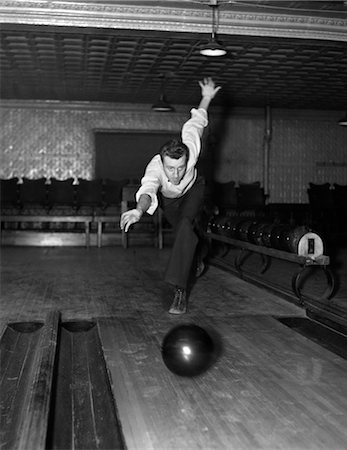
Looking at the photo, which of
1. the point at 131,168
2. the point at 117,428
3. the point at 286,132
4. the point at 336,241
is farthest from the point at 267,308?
the point at 286,132

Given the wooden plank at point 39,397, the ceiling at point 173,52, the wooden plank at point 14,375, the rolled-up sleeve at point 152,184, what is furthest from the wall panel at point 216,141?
the wooden plank at point 39,397

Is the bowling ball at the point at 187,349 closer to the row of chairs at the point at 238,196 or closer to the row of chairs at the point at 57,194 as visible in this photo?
the row of chairs at the point at 57,194

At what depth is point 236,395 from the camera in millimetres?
2785

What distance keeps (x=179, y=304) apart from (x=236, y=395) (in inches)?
76.4

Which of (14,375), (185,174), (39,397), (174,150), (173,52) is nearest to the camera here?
(39,397)

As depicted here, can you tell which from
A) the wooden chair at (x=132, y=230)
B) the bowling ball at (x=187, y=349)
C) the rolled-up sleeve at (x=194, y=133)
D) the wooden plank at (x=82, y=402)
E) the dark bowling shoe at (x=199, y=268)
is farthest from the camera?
the wooden chair at (x=132, y=230)

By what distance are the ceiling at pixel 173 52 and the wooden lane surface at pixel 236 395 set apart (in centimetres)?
268

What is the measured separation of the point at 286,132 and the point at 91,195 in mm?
5001

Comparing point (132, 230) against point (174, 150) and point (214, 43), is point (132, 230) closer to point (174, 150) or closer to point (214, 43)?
point (214, 43)

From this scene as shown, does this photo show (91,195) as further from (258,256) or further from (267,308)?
(267,308)

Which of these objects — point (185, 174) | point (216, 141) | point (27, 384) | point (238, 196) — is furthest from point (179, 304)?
point (216, 141)

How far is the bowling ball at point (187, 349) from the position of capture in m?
2.89

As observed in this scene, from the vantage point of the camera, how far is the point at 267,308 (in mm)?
4977

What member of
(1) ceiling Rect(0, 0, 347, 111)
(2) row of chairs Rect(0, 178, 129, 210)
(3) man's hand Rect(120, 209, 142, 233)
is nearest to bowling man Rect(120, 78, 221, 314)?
(3) man's hand Rect(120, 209, 142, 233)
